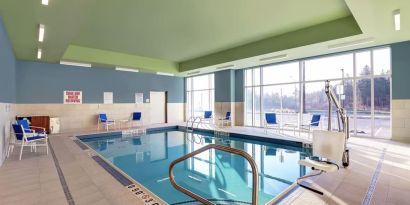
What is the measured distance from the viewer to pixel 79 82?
8703 mm

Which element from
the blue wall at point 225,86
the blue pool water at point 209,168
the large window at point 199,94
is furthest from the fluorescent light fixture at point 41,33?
the large window at point 199,94

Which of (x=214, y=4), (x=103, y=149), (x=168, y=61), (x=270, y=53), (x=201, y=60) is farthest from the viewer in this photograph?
(x=168, y=61)

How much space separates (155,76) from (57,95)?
4482 mm

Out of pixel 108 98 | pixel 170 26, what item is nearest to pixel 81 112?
pixel 108 98

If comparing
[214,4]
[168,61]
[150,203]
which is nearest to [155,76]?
[168,61]

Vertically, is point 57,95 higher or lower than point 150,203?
higher

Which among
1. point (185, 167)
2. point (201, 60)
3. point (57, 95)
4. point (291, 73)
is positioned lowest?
point (185, 167)

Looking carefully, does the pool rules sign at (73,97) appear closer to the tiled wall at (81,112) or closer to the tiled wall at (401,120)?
the tiled wall at (81,112)

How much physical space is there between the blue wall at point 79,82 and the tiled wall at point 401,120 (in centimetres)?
964

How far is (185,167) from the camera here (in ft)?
14.8

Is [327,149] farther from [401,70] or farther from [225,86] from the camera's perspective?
[225,86]

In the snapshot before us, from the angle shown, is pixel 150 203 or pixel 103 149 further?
pixel 103 149

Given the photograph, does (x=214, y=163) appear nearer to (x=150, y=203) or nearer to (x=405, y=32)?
(x=150, y=203)

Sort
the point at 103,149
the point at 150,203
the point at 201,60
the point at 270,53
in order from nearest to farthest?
the point at 150,203, the point at 103,149, the point at 270,53, the point at 201,60
